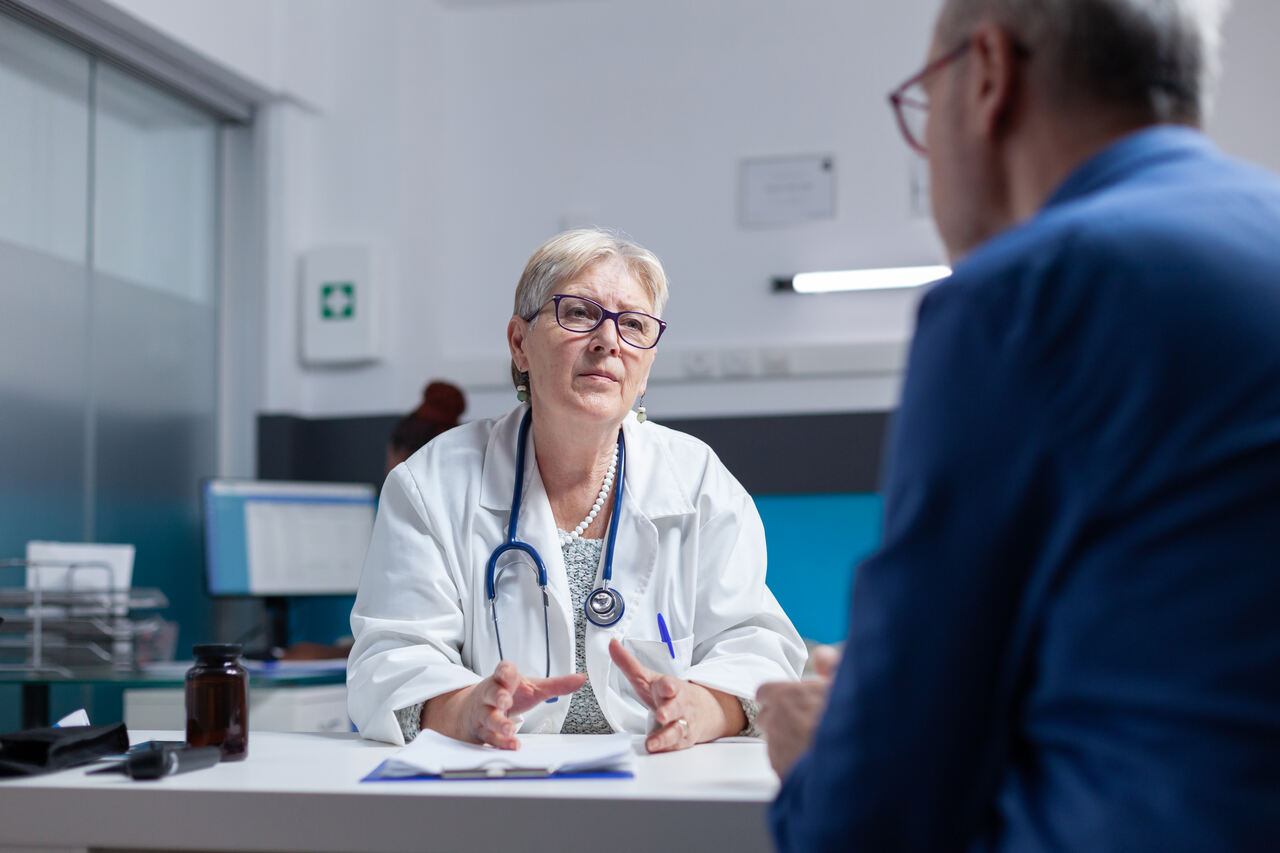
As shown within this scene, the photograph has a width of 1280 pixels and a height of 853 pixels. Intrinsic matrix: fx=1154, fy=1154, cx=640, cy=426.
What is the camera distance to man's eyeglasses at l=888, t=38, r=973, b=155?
0.82 metres

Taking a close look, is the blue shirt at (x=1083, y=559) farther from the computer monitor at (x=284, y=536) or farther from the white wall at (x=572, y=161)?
the white wall at (x=572, y=161)

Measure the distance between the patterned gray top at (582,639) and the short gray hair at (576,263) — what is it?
1.04 feet

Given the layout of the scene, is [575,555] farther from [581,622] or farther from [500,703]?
[500,703]

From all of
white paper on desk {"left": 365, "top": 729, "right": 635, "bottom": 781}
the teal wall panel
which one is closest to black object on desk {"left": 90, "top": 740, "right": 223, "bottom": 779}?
white paper on desk {"left": 365, "top": 729, "right": 635, "bottom": 781}

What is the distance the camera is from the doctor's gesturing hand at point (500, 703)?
1.33 m

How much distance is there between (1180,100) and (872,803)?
0.49 m

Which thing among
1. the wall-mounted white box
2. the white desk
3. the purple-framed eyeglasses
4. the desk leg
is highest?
the wall-mounted white box

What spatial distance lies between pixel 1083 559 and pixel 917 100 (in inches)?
17.2

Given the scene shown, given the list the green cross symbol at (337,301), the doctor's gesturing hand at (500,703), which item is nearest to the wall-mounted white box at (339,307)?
the green cross symbol at (337,301)

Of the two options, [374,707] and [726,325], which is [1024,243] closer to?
[374,707]

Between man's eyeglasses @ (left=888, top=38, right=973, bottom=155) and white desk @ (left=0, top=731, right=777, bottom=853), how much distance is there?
60 centimetres

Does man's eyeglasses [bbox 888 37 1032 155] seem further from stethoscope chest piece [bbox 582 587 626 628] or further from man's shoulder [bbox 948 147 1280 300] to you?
stethoscope chest piece [bbox 582 587 626 628]

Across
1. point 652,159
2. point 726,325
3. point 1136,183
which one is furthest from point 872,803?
point 652,159

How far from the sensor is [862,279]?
3.87 metres
